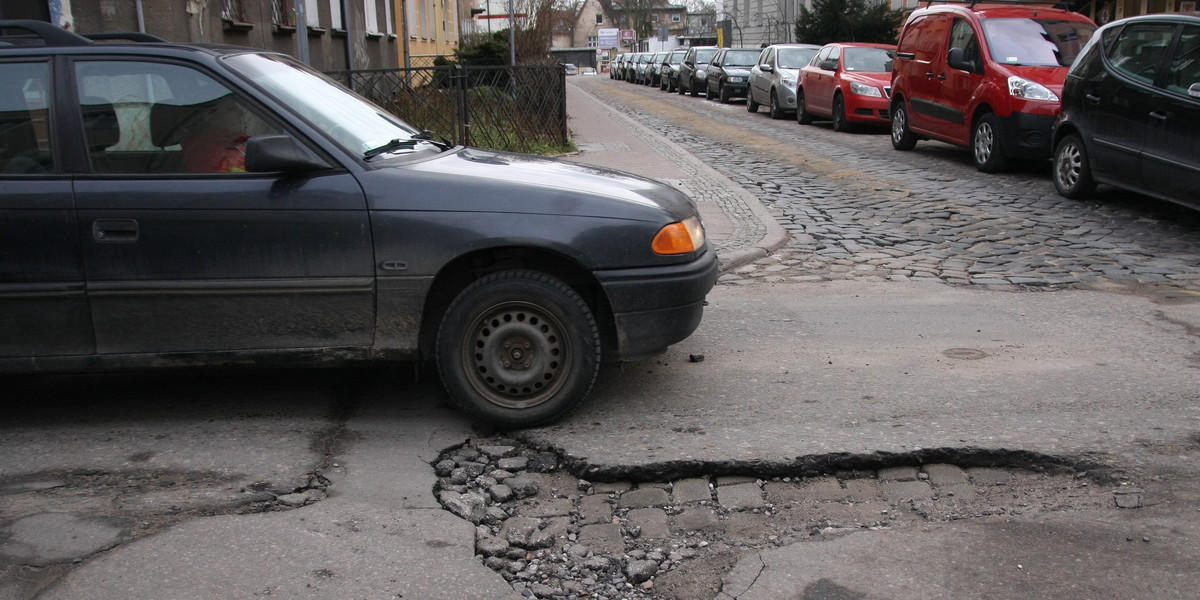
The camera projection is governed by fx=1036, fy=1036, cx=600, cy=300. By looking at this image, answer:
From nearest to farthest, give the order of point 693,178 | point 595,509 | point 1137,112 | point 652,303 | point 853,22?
point 595,509 < point 652,303 < point 1137,112 < point 693,178 < point 853,22

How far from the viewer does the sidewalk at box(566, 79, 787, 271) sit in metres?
8.59

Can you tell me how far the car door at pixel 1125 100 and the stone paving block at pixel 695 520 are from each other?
695cm

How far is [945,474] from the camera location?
4.05 m

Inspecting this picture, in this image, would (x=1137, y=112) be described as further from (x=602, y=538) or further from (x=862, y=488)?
(x=602, y=538)

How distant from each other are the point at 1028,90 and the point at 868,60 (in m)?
7.82

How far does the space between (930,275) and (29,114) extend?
226 inches

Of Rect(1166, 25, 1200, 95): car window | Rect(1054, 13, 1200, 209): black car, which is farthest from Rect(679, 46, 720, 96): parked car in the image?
Rect(1166, 25, 1200, 95): car window

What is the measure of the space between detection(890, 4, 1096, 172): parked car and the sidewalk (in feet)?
10.2

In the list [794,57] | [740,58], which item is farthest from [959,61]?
[740,58]

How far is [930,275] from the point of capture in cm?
748

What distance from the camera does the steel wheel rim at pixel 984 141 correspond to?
12.2 meters

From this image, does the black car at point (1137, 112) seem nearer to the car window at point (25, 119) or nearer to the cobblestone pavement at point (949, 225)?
the cobblestone pavement at point (949, 225)

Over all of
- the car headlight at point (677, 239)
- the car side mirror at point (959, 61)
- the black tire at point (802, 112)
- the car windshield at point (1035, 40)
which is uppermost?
the car windshield at point (1035, 40)

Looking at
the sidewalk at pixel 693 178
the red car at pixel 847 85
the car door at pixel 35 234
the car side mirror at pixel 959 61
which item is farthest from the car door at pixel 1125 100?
the car door at pixel 35 234
